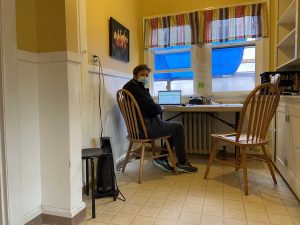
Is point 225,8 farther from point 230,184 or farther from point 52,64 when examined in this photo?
point 52,64

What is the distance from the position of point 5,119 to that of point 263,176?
7.68 feet

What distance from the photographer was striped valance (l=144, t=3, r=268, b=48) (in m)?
3.09

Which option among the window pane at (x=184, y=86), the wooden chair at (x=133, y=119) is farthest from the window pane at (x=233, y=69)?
the wooden chair at (x=133, y=119)

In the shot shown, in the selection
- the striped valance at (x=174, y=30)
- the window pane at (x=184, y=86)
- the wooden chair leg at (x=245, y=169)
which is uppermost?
the striped valance at (x=174, y=30)

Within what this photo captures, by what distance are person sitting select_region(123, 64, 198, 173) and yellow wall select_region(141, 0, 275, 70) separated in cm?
140

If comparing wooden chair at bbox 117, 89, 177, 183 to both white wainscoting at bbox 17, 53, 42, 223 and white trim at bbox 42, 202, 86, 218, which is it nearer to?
white trim at bbox 42, 202, 86, 218

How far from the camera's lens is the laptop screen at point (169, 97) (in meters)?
3.32

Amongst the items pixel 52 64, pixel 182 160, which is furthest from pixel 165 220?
pixel 52 64

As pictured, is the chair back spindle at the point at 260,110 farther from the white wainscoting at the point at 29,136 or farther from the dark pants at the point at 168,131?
the white wainscoting at the point at 29,136

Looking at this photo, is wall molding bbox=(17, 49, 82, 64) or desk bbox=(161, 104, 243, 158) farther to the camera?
desk bbox=(161, 104, 243, 158)

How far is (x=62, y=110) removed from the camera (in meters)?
1.53

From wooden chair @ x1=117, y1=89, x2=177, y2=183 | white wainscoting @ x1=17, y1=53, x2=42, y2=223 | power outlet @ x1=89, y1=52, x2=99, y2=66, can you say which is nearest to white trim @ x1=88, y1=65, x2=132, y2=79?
power outlet @ x1=89, y1=52, x2=99, y2=66

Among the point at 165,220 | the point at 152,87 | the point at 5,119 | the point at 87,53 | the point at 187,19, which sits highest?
the point at 187,19

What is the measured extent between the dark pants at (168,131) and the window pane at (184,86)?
107 cm
